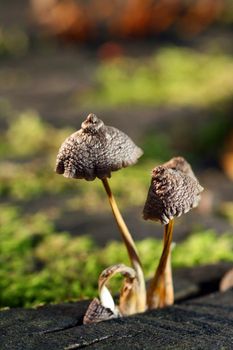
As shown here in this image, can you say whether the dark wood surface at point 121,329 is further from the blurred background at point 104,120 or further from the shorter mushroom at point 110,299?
the blurred background at point 104,120

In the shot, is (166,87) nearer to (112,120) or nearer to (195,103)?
(195,103)

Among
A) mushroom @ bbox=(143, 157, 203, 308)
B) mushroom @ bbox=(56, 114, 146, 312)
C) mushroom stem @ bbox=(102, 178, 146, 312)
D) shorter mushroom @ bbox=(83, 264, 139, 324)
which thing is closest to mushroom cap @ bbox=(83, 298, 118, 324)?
shorter mushroom @ bbox=(83, 264, 139, 324)

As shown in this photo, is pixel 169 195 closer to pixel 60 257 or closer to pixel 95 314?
pixel 95 314

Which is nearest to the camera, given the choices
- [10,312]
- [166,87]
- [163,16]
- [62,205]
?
[10,312]

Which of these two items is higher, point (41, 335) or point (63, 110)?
point (63, 110)

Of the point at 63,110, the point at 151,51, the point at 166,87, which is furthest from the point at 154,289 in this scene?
the point at 151,51

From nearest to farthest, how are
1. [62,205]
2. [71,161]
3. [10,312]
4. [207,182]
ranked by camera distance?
[71,161], [10,312], [62,205], [207,182]

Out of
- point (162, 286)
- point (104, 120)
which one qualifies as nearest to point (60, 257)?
point (162, 286)
